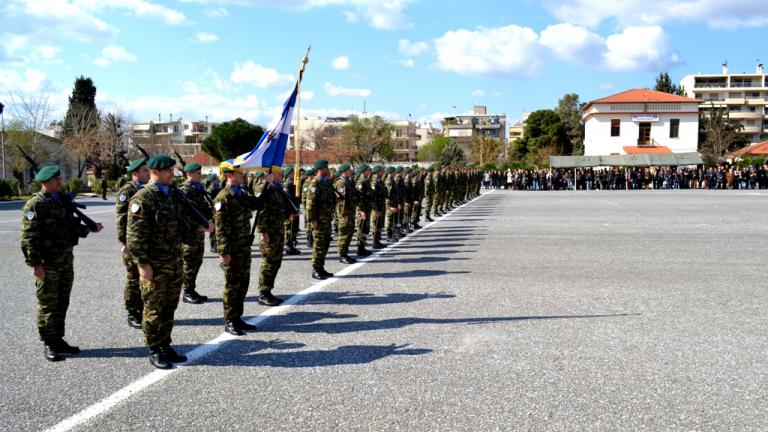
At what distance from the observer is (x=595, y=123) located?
63.0 m

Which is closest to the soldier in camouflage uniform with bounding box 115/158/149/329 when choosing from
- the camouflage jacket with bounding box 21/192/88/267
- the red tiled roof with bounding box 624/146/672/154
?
the camouflage jacket with bounding box 21/192/88/267

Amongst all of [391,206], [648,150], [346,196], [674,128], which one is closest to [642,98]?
[674,128]

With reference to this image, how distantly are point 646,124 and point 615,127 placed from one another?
2.98m

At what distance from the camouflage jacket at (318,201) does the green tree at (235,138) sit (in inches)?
1853

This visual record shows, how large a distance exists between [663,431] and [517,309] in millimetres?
3379

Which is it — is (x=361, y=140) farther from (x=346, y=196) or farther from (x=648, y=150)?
(x=346, y=196)

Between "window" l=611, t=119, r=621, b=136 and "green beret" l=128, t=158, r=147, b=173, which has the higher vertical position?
"window" l=611, t=119, r=621, b=136

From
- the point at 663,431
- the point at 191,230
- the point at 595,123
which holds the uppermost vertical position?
the point at 595,123

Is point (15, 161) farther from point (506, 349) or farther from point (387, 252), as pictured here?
point (506, 349)

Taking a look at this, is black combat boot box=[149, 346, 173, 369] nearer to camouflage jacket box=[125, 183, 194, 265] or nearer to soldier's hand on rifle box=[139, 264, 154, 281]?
soldier's hand on rifle box=[139, 264, 154, 281]

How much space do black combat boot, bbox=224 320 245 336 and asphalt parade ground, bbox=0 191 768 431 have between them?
5.4 inches

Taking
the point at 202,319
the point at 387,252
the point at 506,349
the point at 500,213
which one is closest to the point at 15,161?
the point at 500,213

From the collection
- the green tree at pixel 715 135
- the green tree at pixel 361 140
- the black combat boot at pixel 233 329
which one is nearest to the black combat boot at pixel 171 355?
the black combat boot at pixel 233 329

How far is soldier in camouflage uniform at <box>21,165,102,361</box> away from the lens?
5.73 m
